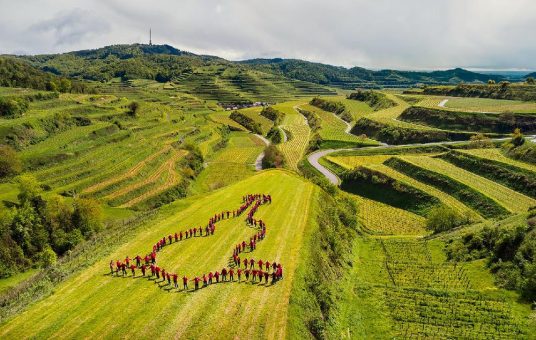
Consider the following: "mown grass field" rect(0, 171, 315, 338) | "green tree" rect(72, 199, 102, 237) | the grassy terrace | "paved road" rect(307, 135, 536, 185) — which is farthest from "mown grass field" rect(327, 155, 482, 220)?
"green tree" rect(72, 199, 102, 237)

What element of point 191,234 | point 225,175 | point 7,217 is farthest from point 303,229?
point 225,175

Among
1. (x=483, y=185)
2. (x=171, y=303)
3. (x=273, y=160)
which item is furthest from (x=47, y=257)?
(x=483, y=185)

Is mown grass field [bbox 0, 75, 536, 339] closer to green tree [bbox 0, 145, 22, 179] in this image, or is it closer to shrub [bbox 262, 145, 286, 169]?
green tree [bbox 0, 145, 22, 179]

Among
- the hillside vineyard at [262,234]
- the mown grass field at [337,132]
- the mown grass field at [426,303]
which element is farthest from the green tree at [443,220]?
the mown grass field at [337,132]

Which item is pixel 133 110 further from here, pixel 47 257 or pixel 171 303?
pixel 171 303

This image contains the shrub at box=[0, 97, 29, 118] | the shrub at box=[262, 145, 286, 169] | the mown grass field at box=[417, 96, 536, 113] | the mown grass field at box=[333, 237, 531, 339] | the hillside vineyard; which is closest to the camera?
the hillside vineyard

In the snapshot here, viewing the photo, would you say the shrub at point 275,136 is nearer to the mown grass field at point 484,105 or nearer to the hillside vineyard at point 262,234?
the hillside vineyard at point 262,234
